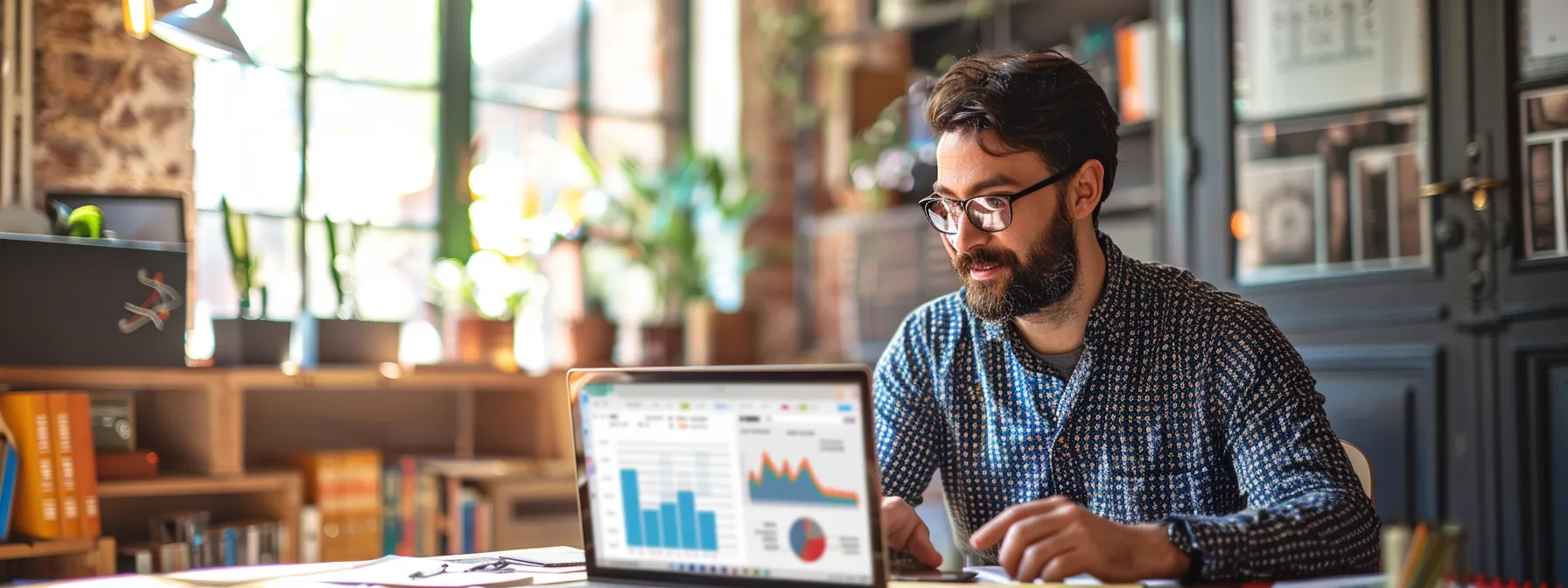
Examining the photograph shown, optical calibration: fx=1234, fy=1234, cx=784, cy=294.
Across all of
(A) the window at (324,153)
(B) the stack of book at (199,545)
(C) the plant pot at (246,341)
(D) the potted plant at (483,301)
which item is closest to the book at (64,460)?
(B) the stack of book at (199,545)

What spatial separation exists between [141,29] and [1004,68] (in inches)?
62.1

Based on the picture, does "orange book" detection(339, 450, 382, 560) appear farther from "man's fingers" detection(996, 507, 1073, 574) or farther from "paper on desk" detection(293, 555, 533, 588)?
"man's fingers" detection(996, 507, 1073, 574)

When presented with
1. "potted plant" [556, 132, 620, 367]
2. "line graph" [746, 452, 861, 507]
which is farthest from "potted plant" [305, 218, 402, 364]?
"line graph" [746, 452, 861, 507]

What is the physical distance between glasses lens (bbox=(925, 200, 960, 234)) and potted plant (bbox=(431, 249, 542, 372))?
6.59ft

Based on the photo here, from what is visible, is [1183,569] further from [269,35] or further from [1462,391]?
[269,35]

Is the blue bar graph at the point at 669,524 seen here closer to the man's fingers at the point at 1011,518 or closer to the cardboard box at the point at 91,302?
the man's fingers at the point at 1011,518

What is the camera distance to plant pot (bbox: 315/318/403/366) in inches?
126

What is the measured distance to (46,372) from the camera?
258 cm

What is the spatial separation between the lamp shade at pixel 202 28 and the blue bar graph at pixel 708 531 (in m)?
1.65

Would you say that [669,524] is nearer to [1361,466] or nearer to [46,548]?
[1361,466]

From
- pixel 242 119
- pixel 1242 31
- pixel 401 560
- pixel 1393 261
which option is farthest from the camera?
pixel 242 119

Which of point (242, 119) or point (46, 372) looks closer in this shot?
point (46, 372)

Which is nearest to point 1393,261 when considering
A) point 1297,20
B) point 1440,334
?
point 1440,334

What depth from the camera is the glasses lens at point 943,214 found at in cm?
169
